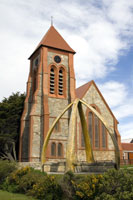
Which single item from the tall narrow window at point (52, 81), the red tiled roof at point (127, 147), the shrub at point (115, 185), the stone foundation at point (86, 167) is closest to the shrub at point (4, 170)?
the stone foundation at point (86, 167)

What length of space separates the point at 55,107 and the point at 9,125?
8531mm

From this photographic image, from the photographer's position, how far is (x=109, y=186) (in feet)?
36.4

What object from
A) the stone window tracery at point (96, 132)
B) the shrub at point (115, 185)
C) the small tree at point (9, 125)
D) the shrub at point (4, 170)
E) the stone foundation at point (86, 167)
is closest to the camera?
the shrub at point (115, 185)

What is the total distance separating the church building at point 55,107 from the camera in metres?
34.3

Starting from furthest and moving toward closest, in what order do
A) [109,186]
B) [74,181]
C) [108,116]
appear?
[108,116], [74,181], [109,186]

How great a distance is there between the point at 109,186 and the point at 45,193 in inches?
152

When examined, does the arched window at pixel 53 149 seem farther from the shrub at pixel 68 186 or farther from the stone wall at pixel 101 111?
the shrub at pixel 68 186

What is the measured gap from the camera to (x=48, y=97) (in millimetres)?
36812

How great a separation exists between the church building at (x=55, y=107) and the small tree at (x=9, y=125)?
191 cm

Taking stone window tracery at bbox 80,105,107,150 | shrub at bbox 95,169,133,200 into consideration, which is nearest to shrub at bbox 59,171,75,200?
shrub at bbox 95,169,133,200

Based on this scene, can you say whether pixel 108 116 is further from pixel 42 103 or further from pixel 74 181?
pixel 74 181

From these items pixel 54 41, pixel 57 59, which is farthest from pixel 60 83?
pixel 54 41

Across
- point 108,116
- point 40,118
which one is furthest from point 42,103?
point 108,116

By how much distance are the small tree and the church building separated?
191cm
